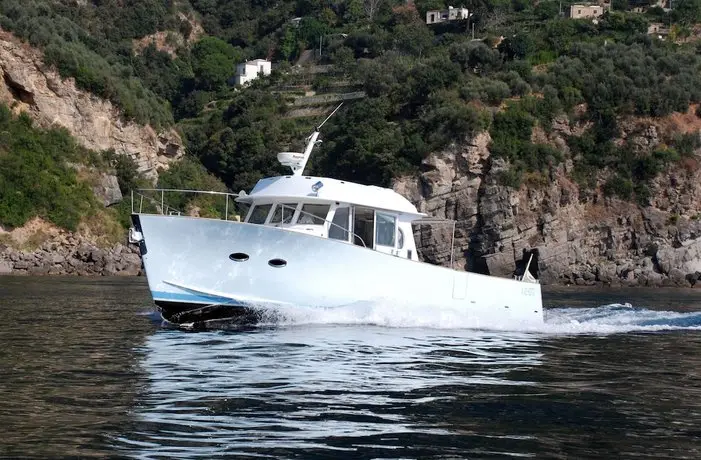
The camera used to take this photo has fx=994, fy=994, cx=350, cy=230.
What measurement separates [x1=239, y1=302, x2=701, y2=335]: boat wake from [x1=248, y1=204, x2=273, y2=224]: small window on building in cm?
277

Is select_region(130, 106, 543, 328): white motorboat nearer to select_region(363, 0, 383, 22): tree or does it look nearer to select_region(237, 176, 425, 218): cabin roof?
select_region(237, 176, 425, 218): cabin roof

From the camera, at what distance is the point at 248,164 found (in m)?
87.5

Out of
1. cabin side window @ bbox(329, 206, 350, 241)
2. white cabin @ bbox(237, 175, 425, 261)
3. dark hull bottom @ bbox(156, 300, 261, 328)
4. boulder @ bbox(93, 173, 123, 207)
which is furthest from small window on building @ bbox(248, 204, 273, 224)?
boulder @ bbox(93, 173, 123, 207)

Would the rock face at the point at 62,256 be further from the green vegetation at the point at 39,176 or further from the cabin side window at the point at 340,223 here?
the cabin side window at the point at 340,223

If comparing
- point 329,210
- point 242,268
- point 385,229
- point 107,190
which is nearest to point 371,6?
point 107,190

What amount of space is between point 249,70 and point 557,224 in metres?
56.5

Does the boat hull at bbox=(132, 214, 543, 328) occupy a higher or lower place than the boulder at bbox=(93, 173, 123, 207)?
lower

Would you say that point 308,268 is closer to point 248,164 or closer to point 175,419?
point 175,419

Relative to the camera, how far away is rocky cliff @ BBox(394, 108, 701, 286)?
6875 centimetres

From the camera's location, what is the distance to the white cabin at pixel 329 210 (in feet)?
78.4

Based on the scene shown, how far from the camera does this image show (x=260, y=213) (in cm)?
2459

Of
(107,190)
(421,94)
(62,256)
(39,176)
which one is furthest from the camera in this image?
(421,94)

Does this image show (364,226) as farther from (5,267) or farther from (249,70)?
(249,70)

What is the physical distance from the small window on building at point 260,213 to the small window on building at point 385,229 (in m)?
2.71
